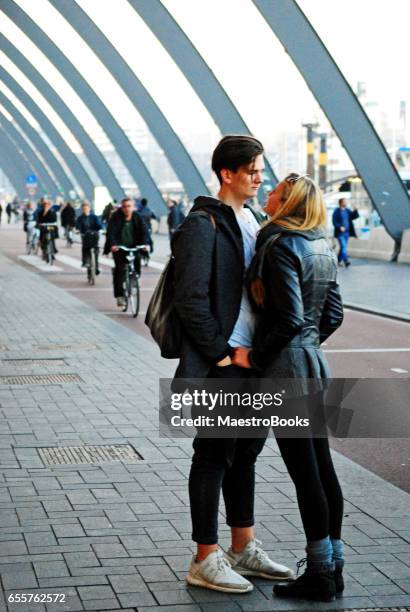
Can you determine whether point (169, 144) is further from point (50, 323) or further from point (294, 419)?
point (294, 419)

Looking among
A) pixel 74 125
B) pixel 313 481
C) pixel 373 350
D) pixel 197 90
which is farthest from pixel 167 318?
pixel 74 125

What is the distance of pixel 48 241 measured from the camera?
28672 mm

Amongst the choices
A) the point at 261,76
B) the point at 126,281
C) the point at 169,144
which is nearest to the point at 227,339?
the point at 126,281

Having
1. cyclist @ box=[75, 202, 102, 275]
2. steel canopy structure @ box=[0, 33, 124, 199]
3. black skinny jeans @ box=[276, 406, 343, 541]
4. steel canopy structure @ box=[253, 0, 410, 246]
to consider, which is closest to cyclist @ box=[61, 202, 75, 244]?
cyclist @ box=[75, 202, 102, 275]

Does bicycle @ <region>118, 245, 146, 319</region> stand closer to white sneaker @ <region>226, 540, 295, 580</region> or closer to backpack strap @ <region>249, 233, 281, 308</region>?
white sneaker @ <region>226, 540, 295, 580</region>

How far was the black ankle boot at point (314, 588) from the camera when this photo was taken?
4168 mm

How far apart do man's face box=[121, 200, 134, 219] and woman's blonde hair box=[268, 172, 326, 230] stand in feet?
37.9

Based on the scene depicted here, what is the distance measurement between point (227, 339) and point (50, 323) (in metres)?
10.4

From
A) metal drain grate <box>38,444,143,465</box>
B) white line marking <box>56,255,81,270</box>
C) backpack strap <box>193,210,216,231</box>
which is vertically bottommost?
white line marking <box>56,255,81,270</box>

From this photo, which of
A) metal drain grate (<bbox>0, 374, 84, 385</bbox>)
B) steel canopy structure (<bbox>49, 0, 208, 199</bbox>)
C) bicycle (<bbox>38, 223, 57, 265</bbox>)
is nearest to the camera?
metal drain grate (<bbox>0, 374, 84, 385</bbox>)

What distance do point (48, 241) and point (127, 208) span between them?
12.9 metres

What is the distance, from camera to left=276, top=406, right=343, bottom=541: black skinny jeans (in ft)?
13.8

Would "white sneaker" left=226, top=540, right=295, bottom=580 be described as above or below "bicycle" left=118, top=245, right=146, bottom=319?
above

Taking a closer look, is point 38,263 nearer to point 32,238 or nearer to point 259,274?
point 32,238
